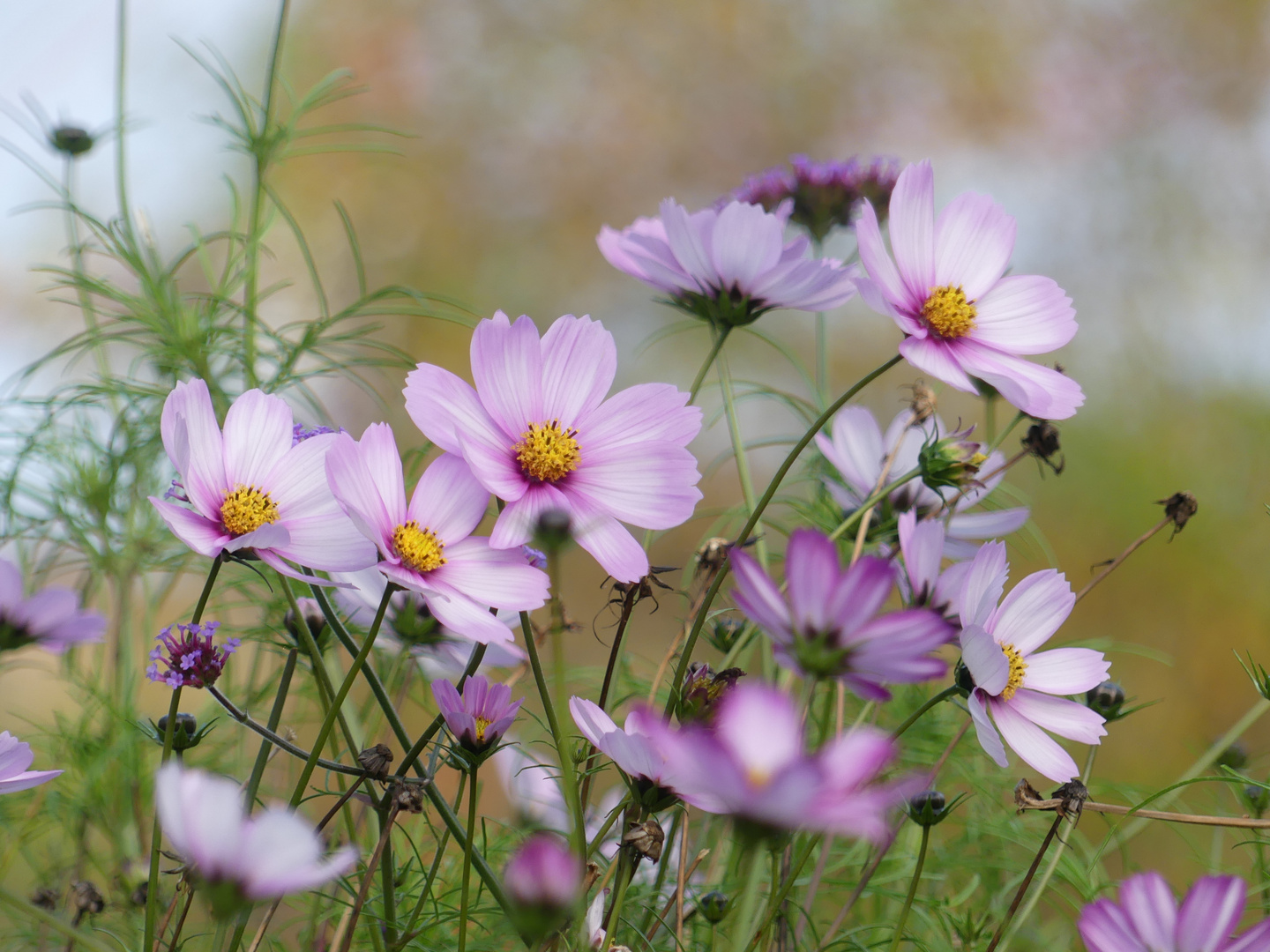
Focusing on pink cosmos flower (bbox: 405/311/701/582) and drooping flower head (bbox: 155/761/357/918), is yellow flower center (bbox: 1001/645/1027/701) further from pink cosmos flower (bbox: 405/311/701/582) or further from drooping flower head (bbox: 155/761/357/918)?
drooping flower head (bbox: 155/761/357/918)

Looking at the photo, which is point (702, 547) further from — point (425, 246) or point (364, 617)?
point (425, 246)

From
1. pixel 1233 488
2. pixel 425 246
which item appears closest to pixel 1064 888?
pixel 1233 488

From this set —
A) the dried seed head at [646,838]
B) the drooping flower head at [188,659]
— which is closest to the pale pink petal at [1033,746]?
the dried seed head at [646,838]

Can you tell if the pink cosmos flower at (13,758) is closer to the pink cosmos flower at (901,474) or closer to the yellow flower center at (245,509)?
the yellow flower center at (245,509)

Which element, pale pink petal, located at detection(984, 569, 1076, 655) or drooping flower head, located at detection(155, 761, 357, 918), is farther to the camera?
pale pink petal, located at detection(984, 569, 1076, 655)

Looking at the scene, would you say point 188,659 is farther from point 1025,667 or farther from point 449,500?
point 1025,667

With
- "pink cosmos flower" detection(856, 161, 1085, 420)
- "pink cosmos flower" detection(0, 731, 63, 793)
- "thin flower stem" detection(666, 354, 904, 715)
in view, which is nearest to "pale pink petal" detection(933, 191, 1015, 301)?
"pink cosmos flower" detection(856, 161, 1085, 420)
